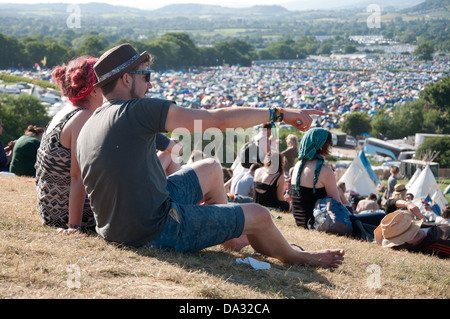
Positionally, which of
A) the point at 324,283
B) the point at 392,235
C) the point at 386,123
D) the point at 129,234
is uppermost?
the point at 129,234

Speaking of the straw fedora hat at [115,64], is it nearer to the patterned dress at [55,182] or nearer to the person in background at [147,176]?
the person in background at [147,176]

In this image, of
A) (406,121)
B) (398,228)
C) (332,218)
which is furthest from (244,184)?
(406,121)

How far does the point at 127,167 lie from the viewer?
2.39 metres

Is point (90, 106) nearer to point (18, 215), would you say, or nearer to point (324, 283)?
point (18, 215)

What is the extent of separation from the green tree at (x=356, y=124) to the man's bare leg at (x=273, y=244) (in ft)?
166

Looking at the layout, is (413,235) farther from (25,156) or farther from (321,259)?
(25,156)

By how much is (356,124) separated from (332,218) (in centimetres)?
4934

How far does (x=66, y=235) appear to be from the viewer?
9.59 ft

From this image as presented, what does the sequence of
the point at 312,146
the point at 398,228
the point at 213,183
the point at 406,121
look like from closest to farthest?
the point at 213,183, the point at 398,228, the point at 312,146, the point at 406,121

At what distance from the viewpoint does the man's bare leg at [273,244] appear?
2600mm

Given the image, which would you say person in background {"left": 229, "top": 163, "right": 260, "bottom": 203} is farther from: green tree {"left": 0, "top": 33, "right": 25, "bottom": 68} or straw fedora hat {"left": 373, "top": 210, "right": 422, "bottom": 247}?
green tree {"left": 0, "top": 33, "right": 25, "bottom": 68}

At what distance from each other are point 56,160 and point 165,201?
0.91 metres

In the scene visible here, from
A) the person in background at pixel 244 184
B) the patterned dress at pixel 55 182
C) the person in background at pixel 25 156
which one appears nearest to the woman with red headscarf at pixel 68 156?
the patterned dress at pixel 55 182
